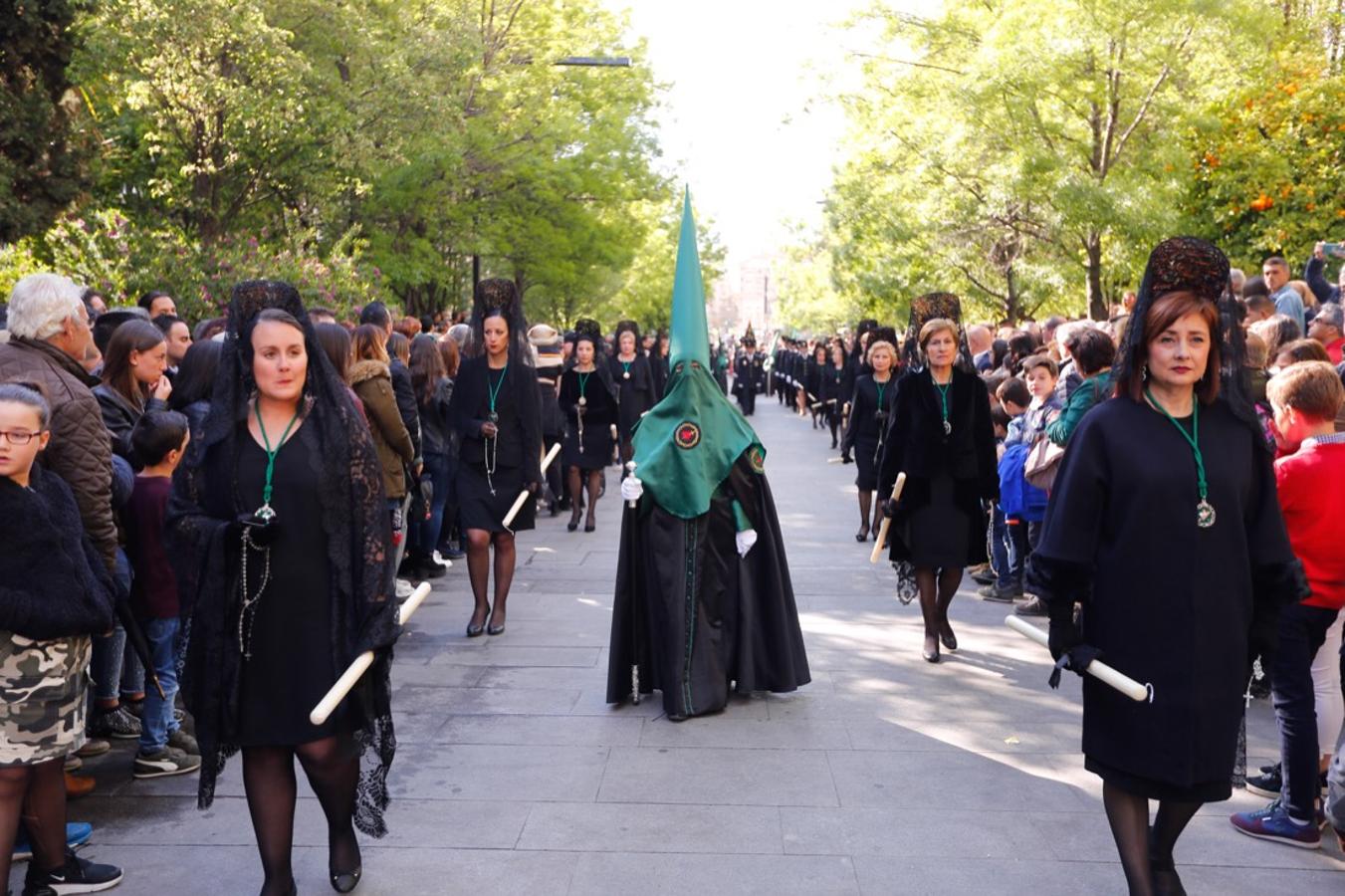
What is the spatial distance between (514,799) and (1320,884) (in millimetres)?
2991

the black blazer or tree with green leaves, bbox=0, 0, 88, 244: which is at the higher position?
tree with green leaves, bbox=0, 0, 88, 244

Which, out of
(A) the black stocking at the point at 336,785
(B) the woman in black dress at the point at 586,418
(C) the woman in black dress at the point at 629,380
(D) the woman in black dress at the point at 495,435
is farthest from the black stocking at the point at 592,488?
(A) the black stocking at the point at 336,785

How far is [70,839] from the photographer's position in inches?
195

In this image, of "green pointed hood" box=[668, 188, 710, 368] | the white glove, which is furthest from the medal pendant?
"green pointed hood" box=[668, 188, 710, 368]

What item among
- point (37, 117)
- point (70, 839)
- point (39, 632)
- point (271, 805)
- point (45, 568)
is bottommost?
point (70, 839)

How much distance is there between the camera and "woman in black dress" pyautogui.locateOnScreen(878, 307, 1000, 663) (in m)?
7.57

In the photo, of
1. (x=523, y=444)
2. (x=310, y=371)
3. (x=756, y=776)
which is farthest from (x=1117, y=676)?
(x=523, y=444)

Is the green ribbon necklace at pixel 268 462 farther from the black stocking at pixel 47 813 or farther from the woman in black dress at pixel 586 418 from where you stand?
the woman in black dress at pixel 586 418

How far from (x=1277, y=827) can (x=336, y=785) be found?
343cm

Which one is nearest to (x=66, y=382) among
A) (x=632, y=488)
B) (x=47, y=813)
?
(x=47, y=813)

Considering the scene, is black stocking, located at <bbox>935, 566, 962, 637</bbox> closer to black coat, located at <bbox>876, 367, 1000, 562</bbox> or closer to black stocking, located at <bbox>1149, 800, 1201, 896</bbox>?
black coat, located at <bbox>876, 367, 1000, 562</bbox>

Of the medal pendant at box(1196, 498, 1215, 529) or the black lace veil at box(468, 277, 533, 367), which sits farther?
the black lace veil at box(468, 277, 533, 367)

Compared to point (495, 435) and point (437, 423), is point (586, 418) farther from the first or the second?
point (495, 435)

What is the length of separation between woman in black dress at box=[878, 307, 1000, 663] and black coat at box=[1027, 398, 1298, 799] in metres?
3.49
